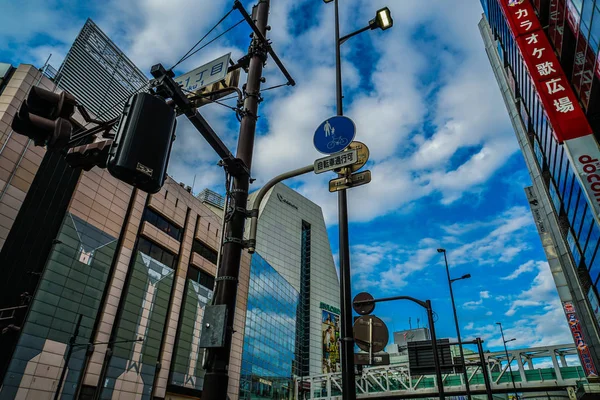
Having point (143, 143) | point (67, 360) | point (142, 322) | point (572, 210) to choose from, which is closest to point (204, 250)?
point (142, 322)

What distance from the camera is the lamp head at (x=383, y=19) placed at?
9.13m

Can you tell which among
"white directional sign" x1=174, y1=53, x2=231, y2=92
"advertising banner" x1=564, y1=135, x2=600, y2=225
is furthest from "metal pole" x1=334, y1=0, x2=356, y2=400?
"advertising banner" x1=564, y1=135, x2=600, y2=225

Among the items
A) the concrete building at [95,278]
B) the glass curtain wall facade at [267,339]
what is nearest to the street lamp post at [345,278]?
the concrete building at [95,278]

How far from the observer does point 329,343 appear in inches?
3957

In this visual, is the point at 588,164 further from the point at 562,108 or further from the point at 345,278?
the point at 345,278

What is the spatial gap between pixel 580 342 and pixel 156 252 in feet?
150

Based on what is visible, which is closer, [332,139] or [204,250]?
[332,139]

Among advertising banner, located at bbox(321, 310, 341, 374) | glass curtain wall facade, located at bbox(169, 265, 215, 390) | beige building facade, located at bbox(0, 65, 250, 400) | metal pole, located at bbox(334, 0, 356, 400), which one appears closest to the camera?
metal pole, located at bbox(334, 0, 356, 400)

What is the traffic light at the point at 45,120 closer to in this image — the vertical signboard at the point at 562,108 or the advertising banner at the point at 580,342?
the vertical signboard at the point at 562,108

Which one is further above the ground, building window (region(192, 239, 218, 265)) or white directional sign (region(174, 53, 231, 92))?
building window (region(192, 239, 218, 265))

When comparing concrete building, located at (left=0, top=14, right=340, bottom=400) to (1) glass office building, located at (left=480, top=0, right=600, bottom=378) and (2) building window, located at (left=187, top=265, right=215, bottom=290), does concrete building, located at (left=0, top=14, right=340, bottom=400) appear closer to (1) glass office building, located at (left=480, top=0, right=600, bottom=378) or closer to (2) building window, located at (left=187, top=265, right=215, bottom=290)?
(2) building window, located at (left=187, top=265, right=215, bottom=290)

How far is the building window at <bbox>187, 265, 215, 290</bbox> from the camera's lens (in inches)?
1811

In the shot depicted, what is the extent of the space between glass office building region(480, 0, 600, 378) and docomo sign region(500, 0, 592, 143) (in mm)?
194

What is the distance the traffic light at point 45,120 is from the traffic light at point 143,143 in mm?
1041
